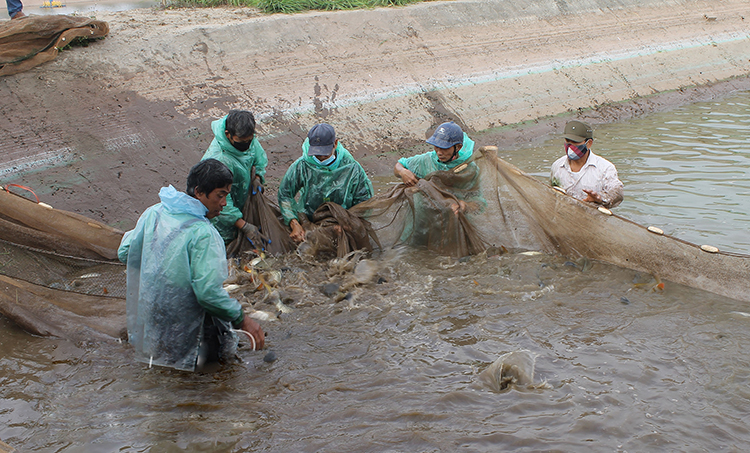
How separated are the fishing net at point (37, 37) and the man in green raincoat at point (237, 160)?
4.09 m

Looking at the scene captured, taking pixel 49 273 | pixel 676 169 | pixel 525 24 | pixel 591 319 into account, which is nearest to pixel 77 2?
pixel 525 24

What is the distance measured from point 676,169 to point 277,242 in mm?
5548

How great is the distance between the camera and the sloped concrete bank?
6.90 m

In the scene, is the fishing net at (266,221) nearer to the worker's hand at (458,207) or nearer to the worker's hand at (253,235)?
the worker's hand at (253,235)

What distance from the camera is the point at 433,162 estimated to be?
5355mm

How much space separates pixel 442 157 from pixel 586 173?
50.3 inches

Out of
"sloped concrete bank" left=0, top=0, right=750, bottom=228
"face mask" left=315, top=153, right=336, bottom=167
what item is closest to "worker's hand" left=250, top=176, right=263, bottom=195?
"face mask" left=315, top=153, right=336, bottom=167

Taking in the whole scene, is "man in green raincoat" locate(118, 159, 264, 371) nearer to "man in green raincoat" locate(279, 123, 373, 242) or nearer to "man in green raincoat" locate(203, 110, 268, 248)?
"man in green raincoat" locate(203, 110, 268, 248)

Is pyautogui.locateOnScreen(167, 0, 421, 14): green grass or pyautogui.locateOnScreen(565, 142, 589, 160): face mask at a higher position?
pyautogui.locateOnScreen(167, 0, 421, 14): green grass

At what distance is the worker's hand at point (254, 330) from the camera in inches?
139

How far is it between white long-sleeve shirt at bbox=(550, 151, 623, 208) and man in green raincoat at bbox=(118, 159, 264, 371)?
3205mm

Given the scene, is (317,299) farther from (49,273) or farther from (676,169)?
(676,169)

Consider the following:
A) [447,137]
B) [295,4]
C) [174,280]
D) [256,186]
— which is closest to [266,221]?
[256,186]

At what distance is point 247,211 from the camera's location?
5.18 metres
